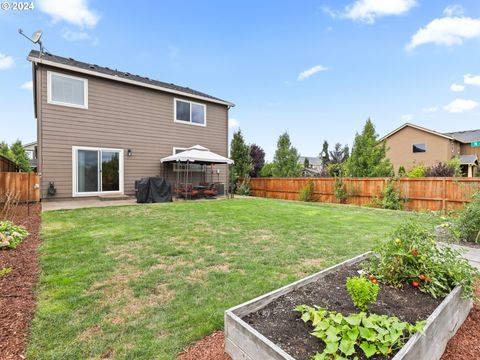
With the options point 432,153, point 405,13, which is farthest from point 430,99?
point 432,153

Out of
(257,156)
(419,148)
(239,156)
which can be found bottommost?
(239,156)

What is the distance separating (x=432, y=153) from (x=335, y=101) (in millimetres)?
12732

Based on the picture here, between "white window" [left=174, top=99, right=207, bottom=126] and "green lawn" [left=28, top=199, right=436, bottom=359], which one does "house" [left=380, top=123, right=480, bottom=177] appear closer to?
"white window" [left=174, top=99, right=207, bottom=126]

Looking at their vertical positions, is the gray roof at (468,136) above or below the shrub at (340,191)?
above

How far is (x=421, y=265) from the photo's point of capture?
2543 millimetres

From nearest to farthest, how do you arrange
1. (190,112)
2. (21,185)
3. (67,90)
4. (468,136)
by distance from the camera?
(21,185) → (67,90) → (190,112) → (468,136)

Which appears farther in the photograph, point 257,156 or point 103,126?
point 257,156

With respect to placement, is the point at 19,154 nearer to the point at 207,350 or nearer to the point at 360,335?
the point at 207,350

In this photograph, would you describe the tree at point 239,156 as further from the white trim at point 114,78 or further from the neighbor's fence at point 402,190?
the white trim at point 114,78

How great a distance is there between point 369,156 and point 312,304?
479 inches

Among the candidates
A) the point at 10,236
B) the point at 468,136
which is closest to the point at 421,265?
the point at 10,236

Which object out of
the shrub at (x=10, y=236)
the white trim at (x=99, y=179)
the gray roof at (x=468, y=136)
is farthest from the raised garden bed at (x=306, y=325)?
the gray roof at (x=468, y=136)

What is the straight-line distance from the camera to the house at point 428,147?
22.1m

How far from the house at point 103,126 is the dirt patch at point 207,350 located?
9639 mm
